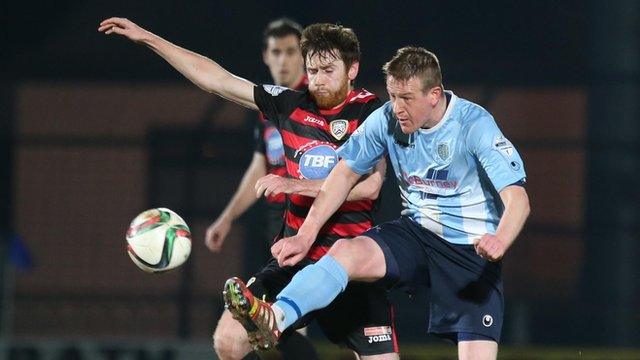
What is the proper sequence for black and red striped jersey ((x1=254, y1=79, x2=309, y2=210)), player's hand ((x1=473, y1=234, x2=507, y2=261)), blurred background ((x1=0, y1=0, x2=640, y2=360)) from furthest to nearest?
blurred background ((x1=0, y1=0, x2=640, y2=360)) < black and red striped jersey ((x1=254, y1=79, x2=309, y2=210)) < player's hand ((x1=473, y1=234, x2=507, y2=261))

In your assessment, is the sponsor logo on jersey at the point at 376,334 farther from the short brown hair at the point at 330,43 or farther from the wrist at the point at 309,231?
the short brown hair at the point at 330,43

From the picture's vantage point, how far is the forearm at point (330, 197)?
4.59 meters

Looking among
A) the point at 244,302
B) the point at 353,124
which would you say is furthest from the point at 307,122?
the point at 244,302

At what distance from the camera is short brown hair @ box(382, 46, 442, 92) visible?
4.45 m

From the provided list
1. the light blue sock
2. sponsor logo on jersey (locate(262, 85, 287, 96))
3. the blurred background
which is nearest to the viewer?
the light blue sock

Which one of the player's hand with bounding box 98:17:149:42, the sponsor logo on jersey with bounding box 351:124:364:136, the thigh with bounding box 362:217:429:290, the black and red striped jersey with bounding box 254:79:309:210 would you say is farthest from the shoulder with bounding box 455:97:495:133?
the black and red striped jersey with bounding box 254:79:309:210

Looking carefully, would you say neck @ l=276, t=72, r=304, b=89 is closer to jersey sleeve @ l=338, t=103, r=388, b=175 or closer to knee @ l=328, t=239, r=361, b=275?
jersey sleeve @ l=338, t=103, r=388, b=175

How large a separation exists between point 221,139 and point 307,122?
12.4 feet

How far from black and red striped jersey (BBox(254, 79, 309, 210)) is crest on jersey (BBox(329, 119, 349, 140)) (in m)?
1.04

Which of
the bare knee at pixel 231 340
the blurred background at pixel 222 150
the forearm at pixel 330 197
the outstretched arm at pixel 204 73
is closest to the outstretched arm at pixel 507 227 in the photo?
the forearm at pixel 330 197

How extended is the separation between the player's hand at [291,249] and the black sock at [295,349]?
2.93ft

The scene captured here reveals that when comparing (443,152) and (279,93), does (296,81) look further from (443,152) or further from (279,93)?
(443,152)

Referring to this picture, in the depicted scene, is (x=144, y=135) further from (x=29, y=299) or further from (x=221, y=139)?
(x=29, y=299)

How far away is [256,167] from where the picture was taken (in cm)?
618
